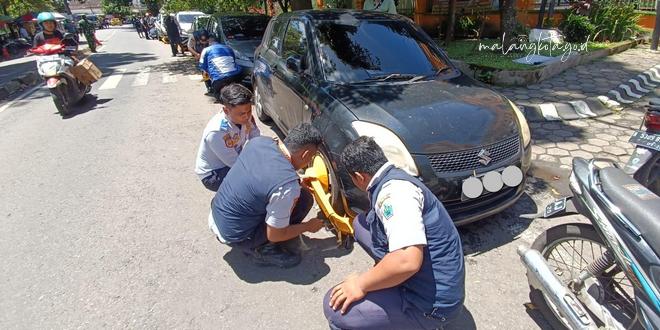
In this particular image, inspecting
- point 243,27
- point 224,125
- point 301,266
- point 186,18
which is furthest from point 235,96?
point 186,18

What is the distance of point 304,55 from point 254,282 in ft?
7.38

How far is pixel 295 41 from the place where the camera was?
13.1ft

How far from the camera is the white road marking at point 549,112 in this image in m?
5.21

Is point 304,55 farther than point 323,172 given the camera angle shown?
Yes

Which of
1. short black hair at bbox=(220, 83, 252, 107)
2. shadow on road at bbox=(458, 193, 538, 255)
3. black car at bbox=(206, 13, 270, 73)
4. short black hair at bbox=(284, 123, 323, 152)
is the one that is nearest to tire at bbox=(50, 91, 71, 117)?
black car at bbox=(206, 13, 270, 73)

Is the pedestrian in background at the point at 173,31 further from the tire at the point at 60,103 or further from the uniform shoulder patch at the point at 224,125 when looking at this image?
the uniform shoulder patch at the point at 224,125

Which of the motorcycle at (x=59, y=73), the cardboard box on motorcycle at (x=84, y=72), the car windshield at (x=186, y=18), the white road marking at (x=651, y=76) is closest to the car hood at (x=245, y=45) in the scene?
the cardboard box on motorcycle at (x=84, y=72)

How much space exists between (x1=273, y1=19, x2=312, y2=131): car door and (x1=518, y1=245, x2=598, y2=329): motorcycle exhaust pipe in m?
2.10

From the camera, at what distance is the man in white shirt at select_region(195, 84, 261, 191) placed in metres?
2.80

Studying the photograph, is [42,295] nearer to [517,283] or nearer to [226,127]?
[226,127]

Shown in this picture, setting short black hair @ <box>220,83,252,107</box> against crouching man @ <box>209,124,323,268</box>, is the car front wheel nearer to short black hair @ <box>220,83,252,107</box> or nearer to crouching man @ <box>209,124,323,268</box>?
short black hair @ <box>220,83,252,107</box>

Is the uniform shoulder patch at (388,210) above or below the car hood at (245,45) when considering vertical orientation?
below

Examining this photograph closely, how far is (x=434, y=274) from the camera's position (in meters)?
1.61

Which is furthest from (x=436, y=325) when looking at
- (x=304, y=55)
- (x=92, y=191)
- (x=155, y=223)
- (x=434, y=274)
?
(x=92, y=191)
